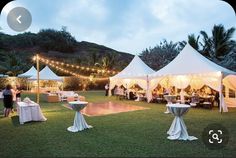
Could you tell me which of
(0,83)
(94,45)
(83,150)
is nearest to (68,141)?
(83,150)

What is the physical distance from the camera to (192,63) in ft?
35.2

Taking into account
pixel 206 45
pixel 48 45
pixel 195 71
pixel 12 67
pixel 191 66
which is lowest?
pixel 195 71

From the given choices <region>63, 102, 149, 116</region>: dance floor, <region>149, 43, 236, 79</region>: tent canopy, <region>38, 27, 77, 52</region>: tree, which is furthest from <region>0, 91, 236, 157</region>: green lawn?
<region>38, 27, 77, 52</region>: tree

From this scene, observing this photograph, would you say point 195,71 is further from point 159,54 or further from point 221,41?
point 159,54

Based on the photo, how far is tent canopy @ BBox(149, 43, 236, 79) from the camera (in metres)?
9.98

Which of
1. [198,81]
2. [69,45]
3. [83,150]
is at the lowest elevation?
[83,150]

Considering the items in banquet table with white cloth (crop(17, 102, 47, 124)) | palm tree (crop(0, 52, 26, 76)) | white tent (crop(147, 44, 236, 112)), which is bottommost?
banquet table with white cloth (crop(17, 102, 47, 124))

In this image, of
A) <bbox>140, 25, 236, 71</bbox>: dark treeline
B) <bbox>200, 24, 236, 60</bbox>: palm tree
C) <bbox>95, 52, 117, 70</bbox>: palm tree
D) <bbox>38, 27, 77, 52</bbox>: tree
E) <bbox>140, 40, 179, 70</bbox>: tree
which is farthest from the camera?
<bbox>38, 27, 77, 52</bbox>: tree

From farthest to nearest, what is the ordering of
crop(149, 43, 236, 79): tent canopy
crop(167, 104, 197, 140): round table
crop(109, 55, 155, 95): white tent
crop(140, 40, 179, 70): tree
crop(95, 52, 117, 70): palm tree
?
crop(95, 52, 117, 70): palm tree → crop(140, 40, 179, 70): tree → crop(109, 55, 155, 95): white tent → crop(149, 43, 236, 79): tent canopy → crop(167, 104, 197, 140): round table

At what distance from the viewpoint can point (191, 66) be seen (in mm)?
10641

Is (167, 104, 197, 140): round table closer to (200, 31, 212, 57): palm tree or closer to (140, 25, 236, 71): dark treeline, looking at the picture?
(140, 25, 236, 71): dark treeline

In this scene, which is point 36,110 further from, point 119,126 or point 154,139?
point 154,139

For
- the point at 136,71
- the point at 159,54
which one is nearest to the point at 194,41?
the point at 159,54

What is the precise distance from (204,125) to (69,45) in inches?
2080
